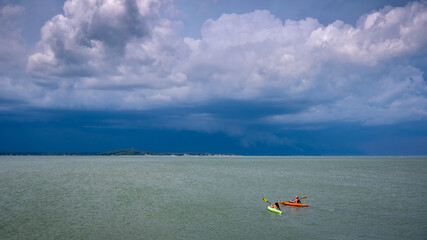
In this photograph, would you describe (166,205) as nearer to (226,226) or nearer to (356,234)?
(226,226)

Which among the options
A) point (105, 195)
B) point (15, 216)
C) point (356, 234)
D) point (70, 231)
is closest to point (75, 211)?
point (15, 216)

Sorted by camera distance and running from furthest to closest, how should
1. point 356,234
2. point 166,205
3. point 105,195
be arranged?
point 105,195, point 166,205, point 356,234

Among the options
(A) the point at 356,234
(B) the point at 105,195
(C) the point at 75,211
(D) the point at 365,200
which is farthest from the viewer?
(B) the point at 105,195

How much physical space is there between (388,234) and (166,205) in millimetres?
31267

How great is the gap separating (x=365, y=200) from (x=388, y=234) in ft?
73.4

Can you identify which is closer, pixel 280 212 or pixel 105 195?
pixel 280 212

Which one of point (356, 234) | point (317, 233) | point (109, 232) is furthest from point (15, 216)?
point (356, 234)

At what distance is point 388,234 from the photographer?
107 ft

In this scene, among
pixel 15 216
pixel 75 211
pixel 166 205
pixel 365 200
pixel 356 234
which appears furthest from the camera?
pixel 365 200

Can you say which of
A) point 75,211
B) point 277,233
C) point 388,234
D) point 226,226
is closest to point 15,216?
point 75,211

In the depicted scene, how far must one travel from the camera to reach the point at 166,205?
49594 millimetres

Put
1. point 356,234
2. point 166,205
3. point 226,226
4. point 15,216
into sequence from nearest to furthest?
point 356,234 < point 226,226 < point 15,216 < point 166,205

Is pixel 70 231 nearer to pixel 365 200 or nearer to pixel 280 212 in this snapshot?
pixel 280 212

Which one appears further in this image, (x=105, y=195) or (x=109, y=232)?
(x=105, y=195)
